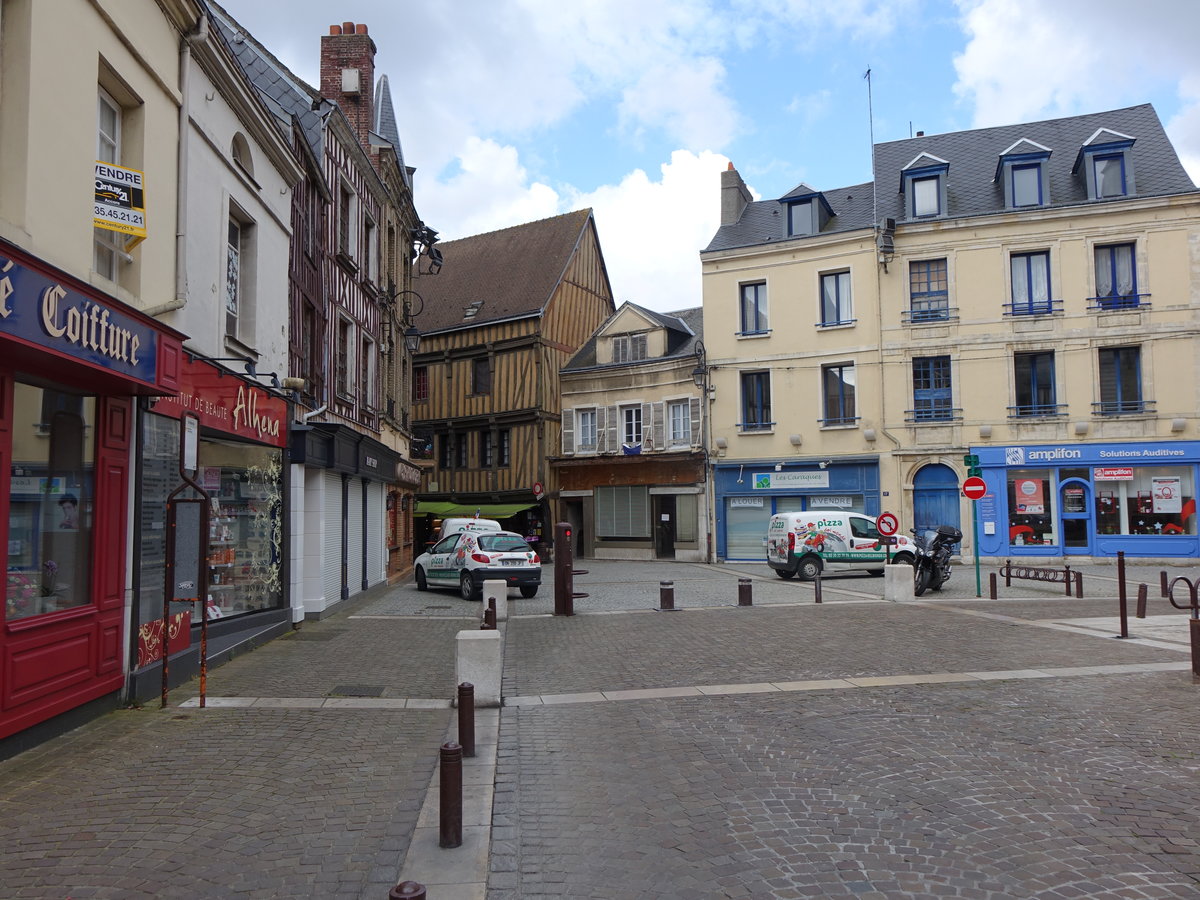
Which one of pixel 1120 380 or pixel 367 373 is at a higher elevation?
pixel 1120 380

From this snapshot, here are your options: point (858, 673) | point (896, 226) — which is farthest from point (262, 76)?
point (896, 226)

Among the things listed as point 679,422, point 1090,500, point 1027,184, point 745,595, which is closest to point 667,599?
point 745,595

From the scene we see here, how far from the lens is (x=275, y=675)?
8727 mm

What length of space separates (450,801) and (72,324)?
4.11 meters

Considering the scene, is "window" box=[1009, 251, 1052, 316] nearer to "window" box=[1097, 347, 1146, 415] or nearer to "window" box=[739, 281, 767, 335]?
"window" box=[1097, 347, 1146, 415]

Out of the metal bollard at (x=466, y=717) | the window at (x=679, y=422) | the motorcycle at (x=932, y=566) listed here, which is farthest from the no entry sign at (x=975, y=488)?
the window at (x=679, y=422)

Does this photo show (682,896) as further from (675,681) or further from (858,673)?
(858,673)

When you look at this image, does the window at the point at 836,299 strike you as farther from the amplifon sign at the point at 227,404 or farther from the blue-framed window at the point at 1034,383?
the amplifon sign at the point at 227,404

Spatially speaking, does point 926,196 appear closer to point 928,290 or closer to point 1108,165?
point 928,290

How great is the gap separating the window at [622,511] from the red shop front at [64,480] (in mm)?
23733

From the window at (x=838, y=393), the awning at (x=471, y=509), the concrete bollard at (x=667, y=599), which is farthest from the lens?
the awning at (x=471, y=509)

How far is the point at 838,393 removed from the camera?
26891 mm

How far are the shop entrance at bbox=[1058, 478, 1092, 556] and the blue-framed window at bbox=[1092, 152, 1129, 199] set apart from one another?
26.9 feet

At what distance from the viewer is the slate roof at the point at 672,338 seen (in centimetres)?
→ 3102
